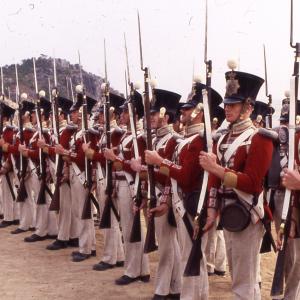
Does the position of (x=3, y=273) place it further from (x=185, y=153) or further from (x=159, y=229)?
(x=185, y=153)

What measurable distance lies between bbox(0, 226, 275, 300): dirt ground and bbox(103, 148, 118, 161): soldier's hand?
173 centimetres

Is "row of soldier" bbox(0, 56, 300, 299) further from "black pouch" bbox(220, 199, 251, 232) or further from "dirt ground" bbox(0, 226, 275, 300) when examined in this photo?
"dirt ground" bbox(0, 226, 275, 300)

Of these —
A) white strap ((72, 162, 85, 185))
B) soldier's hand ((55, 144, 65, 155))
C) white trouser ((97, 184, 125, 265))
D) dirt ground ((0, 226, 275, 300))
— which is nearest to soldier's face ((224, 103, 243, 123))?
dirt ground ((0, 226, 275, 300))

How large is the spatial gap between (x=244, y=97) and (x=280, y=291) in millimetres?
1780

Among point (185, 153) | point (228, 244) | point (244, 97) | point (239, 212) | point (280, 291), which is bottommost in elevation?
point (280, 291)

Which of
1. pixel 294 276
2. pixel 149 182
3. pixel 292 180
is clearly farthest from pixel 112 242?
pixel 292 180

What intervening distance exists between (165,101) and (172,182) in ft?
4.06

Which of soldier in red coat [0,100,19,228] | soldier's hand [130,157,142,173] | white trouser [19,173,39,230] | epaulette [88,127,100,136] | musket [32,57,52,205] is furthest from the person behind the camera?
soldier in red coat [0,100,19,228]

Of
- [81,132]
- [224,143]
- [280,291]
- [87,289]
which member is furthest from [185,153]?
[81,132]

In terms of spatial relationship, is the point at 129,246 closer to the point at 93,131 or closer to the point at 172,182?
the point at 172,182

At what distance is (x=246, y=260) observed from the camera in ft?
16.2

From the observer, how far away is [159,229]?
6.60m

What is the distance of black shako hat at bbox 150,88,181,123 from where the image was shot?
22.2 ft

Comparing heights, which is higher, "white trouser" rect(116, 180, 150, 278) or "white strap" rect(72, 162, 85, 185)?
"white strap" rect(72, 162, 85, 185)
